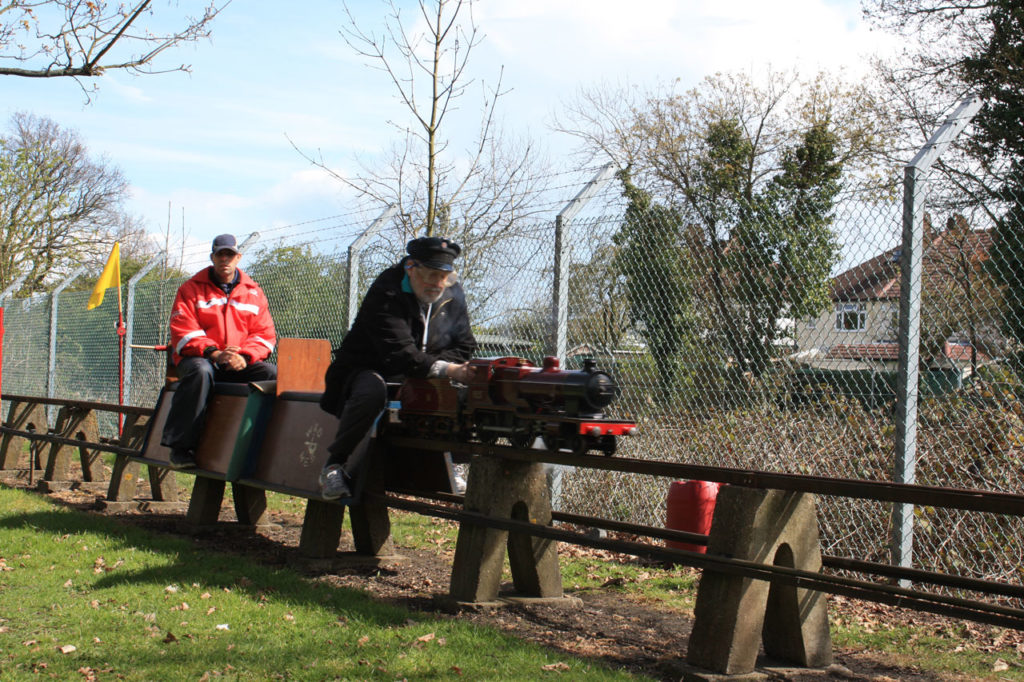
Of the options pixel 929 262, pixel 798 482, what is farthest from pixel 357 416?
pixel 929 262

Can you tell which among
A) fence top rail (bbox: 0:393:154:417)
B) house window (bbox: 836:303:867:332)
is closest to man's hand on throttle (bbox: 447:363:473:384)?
house window (bbox: 836:303:867:332)

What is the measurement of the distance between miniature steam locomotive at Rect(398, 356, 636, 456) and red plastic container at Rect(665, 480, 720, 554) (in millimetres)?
1457

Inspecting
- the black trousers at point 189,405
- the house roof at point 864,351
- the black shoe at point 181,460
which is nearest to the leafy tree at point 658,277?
the house roof at point 864,351

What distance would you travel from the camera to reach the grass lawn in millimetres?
4117

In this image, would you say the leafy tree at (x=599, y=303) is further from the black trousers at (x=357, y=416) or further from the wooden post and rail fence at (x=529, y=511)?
the black trousers at (x=357, y=416)

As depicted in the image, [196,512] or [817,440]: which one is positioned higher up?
[817,440]

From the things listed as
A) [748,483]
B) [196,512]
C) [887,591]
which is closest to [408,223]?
[196,512]

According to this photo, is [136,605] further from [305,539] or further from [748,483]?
[748,483]

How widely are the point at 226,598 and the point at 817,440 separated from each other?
12.1ft

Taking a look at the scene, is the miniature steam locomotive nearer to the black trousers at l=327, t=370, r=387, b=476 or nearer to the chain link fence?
the black trousers at l=327, t=370, r=387, b=476

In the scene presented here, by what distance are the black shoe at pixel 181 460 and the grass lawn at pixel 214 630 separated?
95 centimetres

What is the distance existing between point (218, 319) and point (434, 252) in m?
2.60

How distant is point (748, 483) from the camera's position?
4.25 m

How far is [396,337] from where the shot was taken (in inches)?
226
